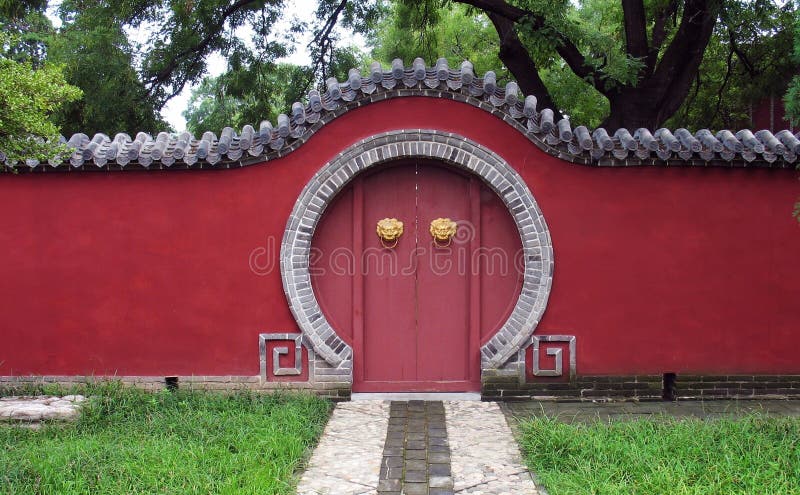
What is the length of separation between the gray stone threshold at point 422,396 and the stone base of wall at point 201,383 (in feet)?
0.73

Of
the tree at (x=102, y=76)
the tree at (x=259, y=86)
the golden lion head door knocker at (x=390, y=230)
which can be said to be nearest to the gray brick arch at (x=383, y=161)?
the golden lion head door knocker at (x=390, y=230)

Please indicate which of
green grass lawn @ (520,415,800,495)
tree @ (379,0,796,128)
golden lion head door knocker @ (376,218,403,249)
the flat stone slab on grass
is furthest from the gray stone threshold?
tree @ (379,0,796,128)

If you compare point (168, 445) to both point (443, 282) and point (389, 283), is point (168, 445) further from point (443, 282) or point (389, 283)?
point (443, 282)

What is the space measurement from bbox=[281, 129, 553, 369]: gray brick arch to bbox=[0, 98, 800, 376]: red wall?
0.12m

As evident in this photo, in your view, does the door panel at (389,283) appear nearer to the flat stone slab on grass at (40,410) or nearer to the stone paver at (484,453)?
the stone paver at (484,453)

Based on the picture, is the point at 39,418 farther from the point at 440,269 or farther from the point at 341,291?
the point at 440,269

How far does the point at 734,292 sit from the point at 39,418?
6262 millimetres

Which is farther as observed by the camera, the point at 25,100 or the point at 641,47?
the point at 641,47

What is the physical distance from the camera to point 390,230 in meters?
6.63

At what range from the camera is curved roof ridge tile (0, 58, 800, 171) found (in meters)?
6.32

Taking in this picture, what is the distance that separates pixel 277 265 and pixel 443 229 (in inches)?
64.3

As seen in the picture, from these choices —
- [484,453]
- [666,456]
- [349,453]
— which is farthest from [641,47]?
[349,453]

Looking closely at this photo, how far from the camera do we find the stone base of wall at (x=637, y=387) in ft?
21.1

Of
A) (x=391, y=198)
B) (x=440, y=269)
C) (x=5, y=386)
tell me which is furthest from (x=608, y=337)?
(x=5, y=386)
